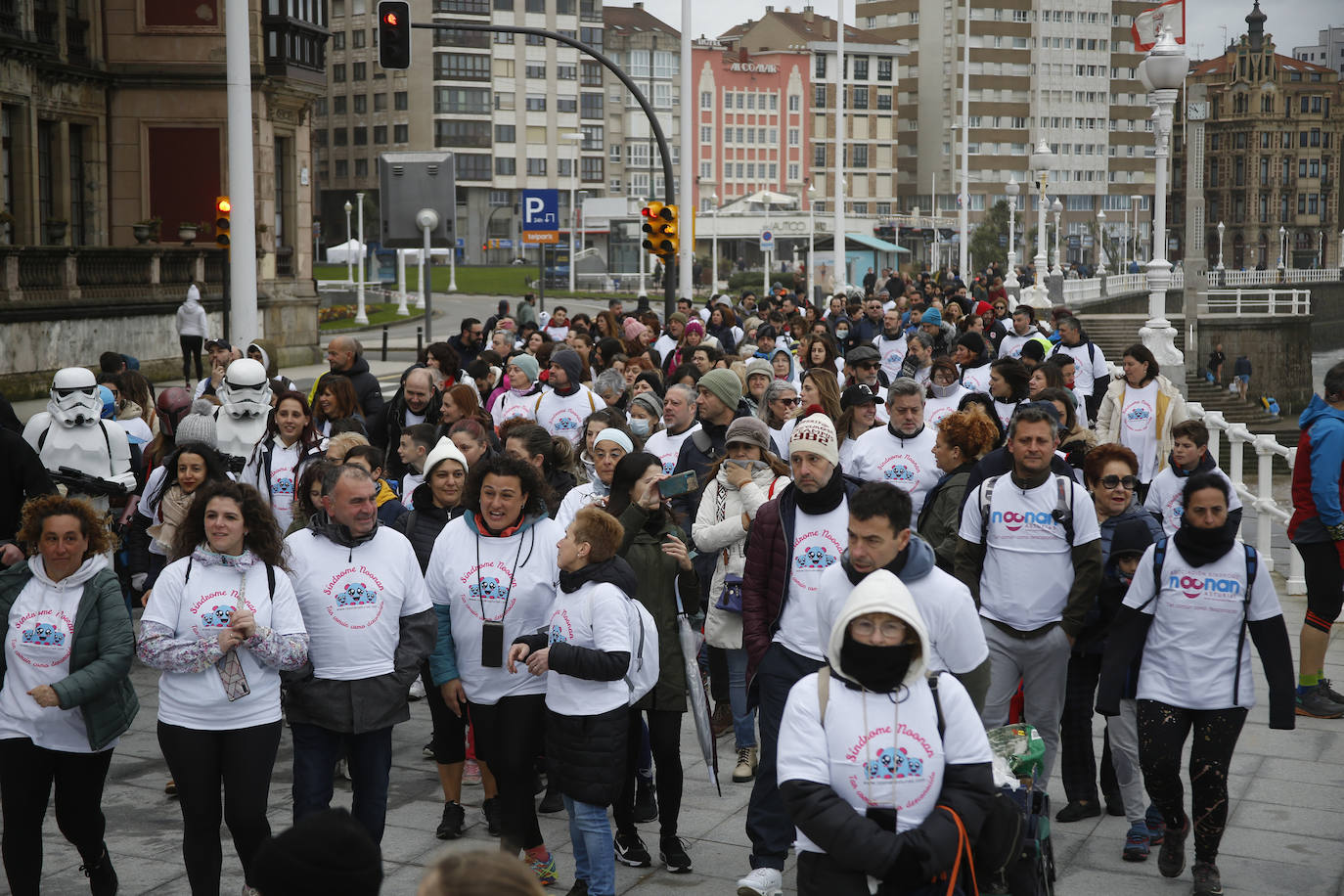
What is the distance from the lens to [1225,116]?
14400 centimetres

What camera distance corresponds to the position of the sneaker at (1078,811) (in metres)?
7.01

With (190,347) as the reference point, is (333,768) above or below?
below

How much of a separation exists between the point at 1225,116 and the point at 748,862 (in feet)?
494

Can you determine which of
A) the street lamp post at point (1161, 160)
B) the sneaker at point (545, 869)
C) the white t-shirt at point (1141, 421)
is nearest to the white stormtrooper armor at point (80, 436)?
the sneaker at point (545, 869)

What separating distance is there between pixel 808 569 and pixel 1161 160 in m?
16.1

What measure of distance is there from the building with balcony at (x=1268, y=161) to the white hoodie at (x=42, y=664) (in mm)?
145713

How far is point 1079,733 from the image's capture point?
23.1 feet

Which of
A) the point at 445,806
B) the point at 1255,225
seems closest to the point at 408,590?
the point at 445,806

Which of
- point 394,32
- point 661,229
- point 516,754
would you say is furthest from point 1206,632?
point 661,229

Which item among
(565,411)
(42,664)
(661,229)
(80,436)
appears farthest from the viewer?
(661,229)

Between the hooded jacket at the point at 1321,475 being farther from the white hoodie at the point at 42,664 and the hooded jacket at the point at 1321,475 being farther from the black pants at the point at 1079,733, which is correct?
the white hoodie at the point at 42,664

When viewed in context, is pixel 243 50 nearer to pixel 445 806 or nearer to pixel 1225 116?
pixel 445 806

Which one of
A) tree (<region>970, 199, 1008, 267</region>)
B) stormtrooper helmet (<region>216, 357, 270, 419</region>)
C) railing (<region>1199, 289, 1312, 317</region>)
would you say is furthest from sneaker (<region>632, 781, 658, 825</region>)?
tree (<region>970, 199, 1008, 267</region>)

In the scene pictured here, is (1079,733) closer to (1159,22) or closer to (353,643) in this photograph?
(353,643)
